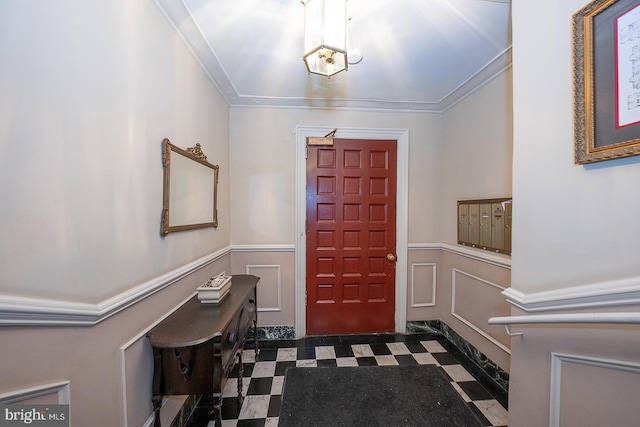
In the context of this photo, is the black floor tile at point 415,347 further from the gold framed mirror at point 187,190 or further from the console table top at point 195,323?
the gold framed mirror at point 187,190

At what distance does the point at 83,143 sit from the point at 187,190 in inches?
29.9

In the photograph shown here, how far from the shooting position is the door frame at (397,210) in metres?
2.62

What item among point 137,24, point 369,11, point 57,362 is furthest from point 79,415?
point 369,11

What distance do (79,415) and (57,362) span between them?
258 millimetres

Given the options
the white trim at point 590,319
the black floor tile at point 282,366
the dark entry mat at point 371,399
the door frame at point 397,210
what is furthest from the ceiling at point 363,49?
the black floor tile at point 282,366

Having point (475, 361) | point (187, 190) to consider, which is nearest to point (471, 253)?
point (475, 361)

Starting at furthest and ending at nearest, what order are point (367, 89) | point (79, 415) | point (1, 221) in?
point (367, 89), point (79, 415), point (1, 221)

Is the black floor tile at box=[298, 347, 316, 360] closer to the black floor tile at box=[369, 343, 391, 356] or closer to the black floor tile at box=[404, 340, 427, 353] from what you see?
Result: the black floor tile at box=[369, 343, 391, 356]

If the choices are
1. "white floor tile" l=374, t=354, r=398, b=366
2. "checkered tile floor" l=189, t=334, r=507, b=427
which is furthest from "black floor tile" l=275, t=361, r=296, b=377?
"white floor tile" l=374, t=354, r=398, b=366

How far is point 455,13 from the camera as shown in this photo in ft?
4.77

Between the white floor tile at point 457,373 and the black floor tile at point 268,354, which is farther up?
the white floor tile at point 457,373

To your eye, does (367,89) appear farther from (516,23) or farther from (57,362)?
(57,362)

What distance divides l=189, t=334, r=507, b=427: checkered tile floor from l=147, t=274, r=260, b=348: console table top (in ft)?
2.65

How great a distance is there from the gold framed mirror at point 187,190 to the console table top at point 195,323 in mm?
512
